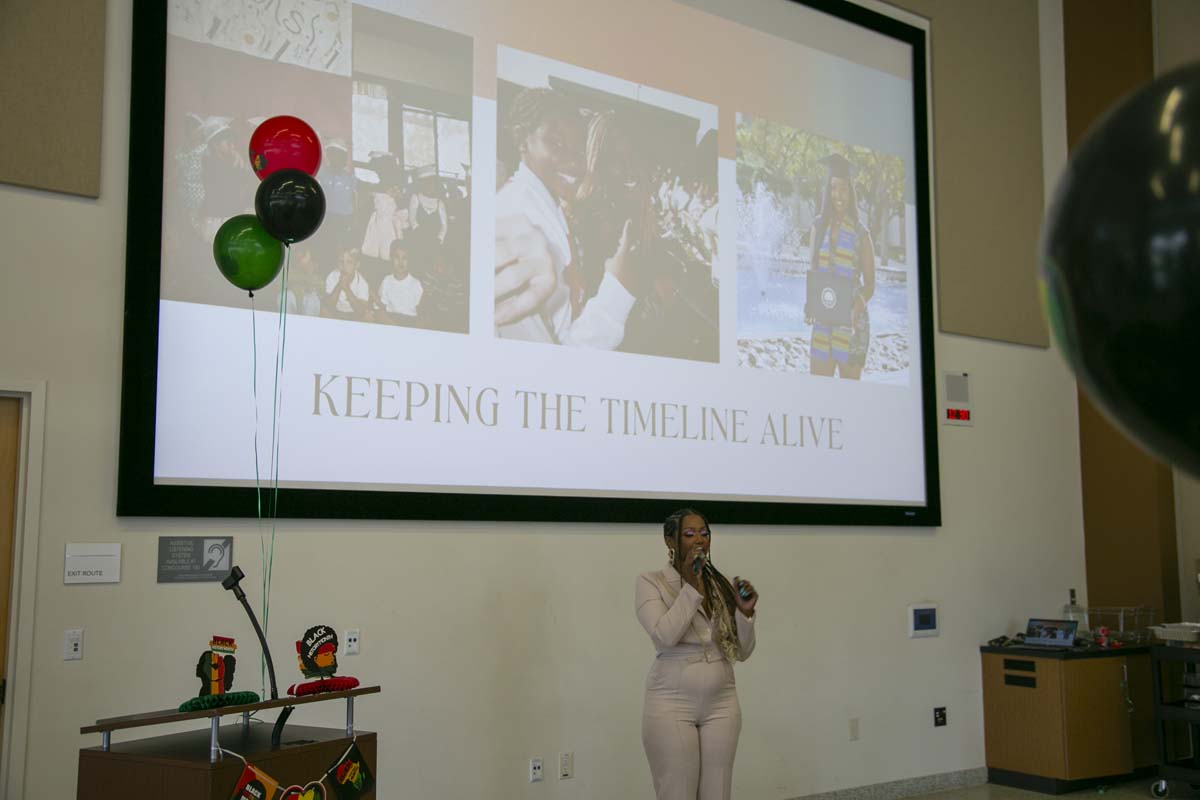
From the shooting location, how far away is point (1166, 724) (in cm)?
632

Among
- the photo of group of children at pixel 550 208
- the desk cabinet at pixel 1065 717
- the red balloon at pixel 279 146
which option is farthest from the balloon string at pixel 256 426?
the desk cabinet at pixel 1065 717

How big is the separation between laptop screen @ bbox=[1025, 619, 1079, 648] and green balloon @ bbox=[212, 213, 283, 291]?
4.89 m

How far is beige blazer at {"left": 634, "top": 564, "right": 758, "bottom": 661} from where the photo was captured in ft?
12.4

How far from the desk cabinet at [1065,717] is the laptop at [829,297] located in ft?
7.26

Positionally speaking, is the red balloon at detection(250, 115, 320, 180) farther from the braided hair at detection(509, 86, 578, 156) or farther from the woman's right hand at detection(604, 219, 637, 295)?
the woman's right hand at detection(604, 219, 637, 295)

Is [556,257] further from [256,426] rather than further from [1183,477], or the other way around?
[1183,477]

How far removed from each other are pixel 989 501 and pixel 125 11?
5340mm

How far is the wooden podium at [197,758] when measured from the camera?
8.52ft

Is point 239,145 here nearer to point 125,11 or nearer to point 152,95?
point 152,95

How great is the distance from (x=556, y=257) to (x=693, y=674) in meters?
2.10

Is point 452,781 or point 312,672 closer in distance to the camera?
point 312,672

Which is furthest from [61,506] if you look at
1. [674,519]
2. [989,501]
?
[989,501]

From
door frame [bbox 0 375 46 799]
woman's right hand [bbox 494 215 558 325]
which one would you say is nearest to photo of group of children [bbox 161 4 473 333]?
woman's right hand [bbox 494 215 558 325]

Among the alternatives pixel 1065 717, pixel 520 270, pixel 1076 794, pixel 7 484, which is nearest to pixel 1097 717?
pixel 1065 717
